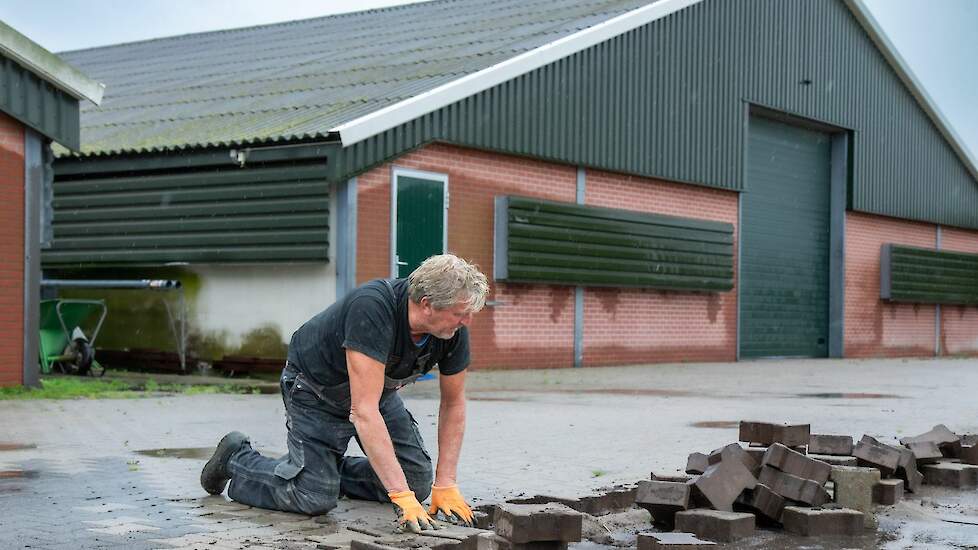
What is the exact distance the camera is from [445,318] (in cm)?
502

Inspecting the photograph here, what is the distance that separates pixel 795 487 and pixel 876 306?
2324 centimetres

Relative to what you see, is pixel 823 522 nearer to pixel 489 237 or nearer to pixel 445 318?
pixel 445 318

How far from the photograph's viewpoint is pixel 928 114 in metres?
29.0

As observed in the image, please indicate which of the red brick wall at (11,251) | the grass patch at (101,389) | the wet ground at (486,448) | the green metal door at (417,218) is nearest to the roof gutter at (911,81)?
the wet ground at (486,448)

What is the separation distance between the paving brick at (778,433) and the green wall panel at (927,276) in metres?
22.3

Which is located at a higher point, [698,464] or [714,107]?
[714,107]

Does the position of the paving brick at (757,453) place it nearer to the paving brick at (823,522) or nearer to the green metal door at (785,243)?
the paving brick at (823,522)

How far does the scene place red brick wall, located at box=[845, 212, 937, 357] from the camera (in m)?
26.8

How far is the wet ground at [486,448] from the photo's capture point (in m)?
5.34

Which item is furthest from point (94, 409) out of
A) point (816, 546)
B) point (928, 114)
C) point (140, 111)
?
point (928, 114)

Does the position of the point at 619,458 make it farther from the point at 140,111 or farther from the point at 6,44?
the point at 140,111

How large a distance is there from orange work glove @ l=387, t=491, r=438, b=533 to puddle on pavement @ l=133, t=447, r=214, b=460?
3146 mm

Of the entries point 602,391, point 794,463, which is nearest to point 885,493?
point 794,463

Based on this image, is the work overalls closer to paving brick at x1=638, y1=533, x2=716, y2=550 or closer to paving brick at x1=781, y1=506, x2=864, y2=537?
paving brick at x1=638, y1=533, x2=716, y2=550
